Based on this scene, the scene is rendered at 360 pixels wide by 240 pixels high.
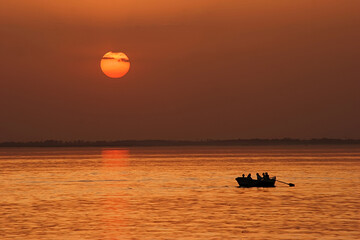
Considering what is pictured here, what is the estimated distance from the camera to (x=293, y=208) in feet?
185

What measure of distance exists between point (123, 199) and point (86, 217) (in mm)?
16642

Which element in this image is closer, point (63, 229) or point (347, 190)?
point (63, 229)

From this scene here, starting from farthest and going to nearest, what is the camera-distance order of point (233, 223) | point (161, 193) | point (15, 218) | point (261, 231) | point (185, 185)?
point (185, 185)
point (161, 193)
point (15, 218)
point (233, 223)
point (261, 231)

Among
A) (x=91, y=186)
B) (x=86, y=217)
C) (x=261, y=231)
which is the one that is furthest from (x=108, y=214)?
(x=91, y=186)

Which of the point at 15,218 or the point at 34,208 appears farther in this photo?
the point at 34,208

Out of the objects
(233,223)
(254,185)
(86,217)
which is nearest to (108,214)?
(86,217)

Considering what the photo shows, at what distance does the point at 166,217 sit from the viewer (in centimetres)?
5031

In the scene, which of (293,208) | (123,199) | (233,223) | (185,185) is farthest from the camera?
(185,185)

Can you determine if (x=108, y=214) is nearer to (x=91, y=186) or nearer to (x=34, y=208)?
(x=34, y=208)

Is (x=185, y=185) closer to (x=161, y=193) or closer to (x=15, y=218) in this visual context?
(x=161, y=193)

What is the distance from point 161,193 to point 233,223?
28.3m

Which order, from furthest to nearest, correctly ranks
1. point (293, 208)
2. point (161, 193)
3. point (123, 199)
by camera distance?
point (161, 193) < point (123, 199) < point (293, 208)

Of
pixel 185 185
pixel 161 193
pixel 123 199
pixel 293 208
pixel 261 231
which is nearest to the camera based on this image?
pixel 261 231

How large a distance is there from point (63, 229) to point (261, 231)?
1372 cm
